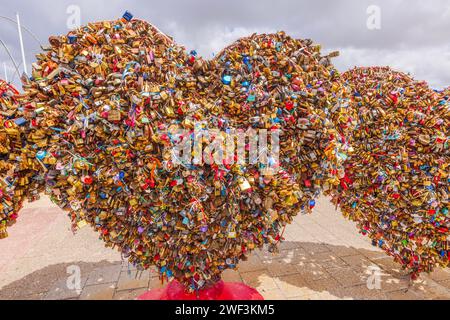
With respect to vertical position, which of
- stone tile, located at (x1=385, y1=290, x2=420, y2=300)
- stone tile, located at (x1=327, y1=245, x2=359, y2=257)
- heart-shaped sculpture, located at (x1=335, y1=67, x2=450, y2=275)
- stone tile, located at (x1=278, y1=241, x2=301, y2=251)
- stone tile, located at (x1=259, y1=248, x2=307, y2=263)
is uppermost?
heart-shaped sculpture, located at (x1=335, y1=67, x2=450, y2=275)

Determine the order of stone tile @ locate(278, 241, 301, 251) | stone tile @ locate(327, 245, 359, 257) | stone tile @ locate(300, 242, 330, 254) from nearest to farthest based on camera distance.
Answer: stone tile @ locate(327, 245, 359, 257), stone tile @ locate(300, 242, 330, 254), stone tile @ locate(278, 241, 301, 251)

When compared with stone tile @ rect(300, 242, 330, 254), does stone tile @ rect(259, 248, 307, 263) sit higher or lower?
lower

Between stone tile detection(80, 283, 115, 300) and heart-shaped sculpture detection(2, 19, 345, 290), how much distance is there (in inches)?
73.5

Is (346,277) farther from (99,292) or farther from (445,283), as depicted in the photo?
(99,292)

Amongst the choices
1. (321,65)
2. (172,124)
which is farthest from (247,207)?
(321,65)

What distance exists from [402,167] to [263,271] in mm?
2618

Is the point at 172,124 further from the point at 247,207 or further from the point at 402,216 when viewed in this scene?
the point at 402,216

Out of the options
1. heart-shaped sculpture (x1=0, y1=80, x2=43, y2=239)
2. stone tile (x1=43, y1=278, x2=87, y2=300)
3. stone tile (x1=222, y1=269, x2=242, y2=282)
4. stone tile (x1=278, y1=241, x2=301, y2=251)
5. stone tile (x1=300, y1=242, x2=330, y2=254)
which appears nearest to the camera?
heart-shaped sculpture (x1=0, y1=80, x2=43, y2=239)

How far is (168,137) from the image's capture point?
197 centimetres

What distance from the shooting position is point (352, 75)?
3791 mm

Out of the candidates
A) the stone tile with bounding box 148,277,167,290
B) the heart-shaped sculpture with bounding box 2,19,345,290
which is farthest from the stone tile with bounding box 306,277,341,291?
the stone tile with bounding box 148,277,167,290

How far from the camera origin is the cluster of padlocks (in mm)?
1919

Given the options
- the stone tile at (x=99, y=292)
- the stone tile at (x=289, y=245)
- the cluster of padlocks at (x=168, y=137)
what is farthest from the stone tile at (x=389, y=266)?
the stone tile at (x=99, y=292)

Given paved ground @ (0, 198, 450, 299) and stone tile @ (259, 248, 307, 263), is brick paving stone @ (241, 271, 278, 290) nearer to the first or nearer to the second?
paved ground @ (0, 198, 450, 299)
